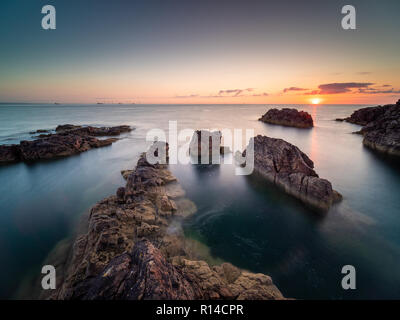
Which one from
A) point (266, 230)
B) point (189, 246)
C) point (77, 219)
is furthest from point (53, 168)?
point (266, 230)

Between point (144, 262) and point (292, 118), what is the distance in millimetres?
57276

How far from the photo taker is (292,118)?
50.5 metres

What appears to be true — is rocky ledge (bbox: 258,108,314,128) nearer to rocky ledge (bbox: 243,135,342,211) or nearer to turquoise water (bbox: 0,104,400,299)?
turquoise water (bbox: 0,104,400,299)

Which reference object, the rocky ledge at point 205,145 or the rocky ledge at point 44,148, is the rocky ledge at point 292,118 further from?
the rocky ledge at point 44,148

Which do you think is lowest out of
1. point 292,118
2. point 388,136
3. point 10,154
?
point 10,154

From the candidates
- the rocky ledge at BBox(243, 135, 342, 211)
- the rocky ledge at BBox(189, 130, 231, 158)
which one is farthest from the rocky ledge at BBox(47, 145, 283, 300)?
the rocky ledge at BBox(189, 130, 231, 158)

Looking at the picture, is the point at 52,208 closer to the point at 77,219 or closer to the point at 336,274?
the point at 77,219

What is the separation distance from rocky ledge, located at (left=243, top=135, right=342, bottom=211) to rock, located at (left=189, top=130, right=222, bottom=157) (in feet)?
22.4

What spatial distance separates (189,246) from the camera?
8969mm

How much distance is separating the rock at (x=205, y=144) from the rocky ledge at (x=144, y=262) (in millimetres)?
10259

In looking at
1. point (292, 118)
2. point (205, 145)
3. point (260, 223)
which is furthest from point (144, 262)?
point (292, 118)

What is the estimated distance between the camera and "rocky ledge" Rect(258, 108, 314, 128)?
48906mm

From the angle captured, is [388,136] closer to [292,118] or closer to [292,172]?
[292,172]

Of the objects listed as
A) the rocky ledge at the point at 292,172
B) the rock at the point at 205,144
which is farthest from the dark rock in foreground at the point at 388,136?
the rock at the point at 205,144
